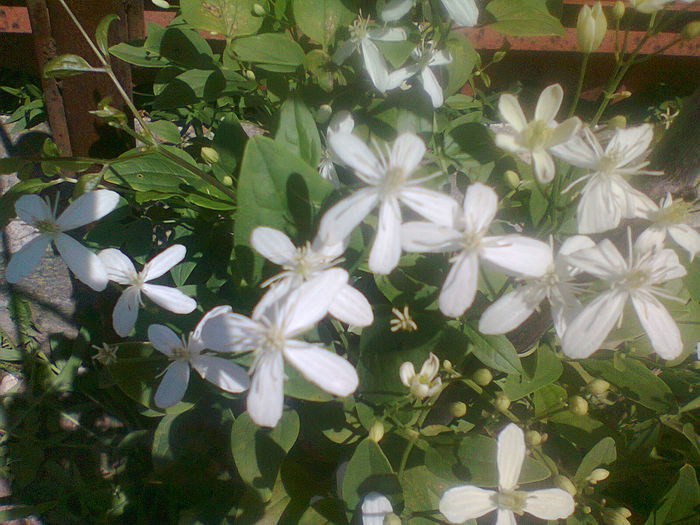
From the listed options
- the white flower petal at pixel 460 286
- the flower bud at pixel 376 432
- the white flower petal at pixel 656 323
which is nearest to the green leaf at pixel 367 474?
the flower bud at pixel 376 432

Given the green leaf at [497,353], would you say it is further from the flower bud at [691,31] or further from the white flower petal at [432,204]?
the flower bud at [691,31]

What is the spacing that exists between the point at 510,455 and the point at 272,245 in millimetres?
365

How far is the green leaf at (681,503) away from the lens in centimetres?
54

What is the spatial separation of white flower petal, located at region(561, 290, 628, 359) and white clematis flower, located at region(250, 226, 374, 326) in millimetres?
192

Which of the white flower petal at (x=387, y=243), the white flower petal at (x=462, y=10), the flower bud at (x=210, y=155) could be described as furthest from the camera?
the flower bud at (x=210, y=155)

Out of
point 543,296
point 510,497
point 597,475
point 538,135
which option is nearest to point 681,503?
point 597,475

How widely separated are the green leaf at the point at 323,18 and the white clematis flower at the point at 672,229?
422 mm

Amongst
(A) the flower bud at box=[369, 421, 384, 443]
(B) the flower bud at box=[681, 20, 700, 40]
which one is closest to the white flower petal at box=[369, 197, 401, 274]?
(A) the flower bud at box=[369, 421, 384, 443]

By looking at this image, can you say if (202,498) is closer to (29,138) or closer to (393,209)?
(393,209)

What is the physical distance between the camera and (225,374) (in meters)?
0.52

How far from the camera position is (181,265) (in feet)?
2.32

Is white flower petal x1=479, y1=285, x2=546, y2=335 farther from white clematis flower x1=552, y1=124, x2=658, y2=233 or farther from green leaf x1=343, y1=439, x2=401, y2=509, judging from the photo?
green leaf x1=343, y1=439, x2=401, y2=509

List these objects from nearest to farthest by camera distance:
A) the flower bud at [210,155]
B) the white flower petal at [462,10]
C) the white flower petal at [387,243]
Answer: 1. the white flower petal at [387,243]
2. the white flower petal at [462,10]
3. the flower bud at [210,155]

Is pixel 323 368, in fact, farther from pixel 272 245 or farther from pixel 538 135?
pixel 538 135
